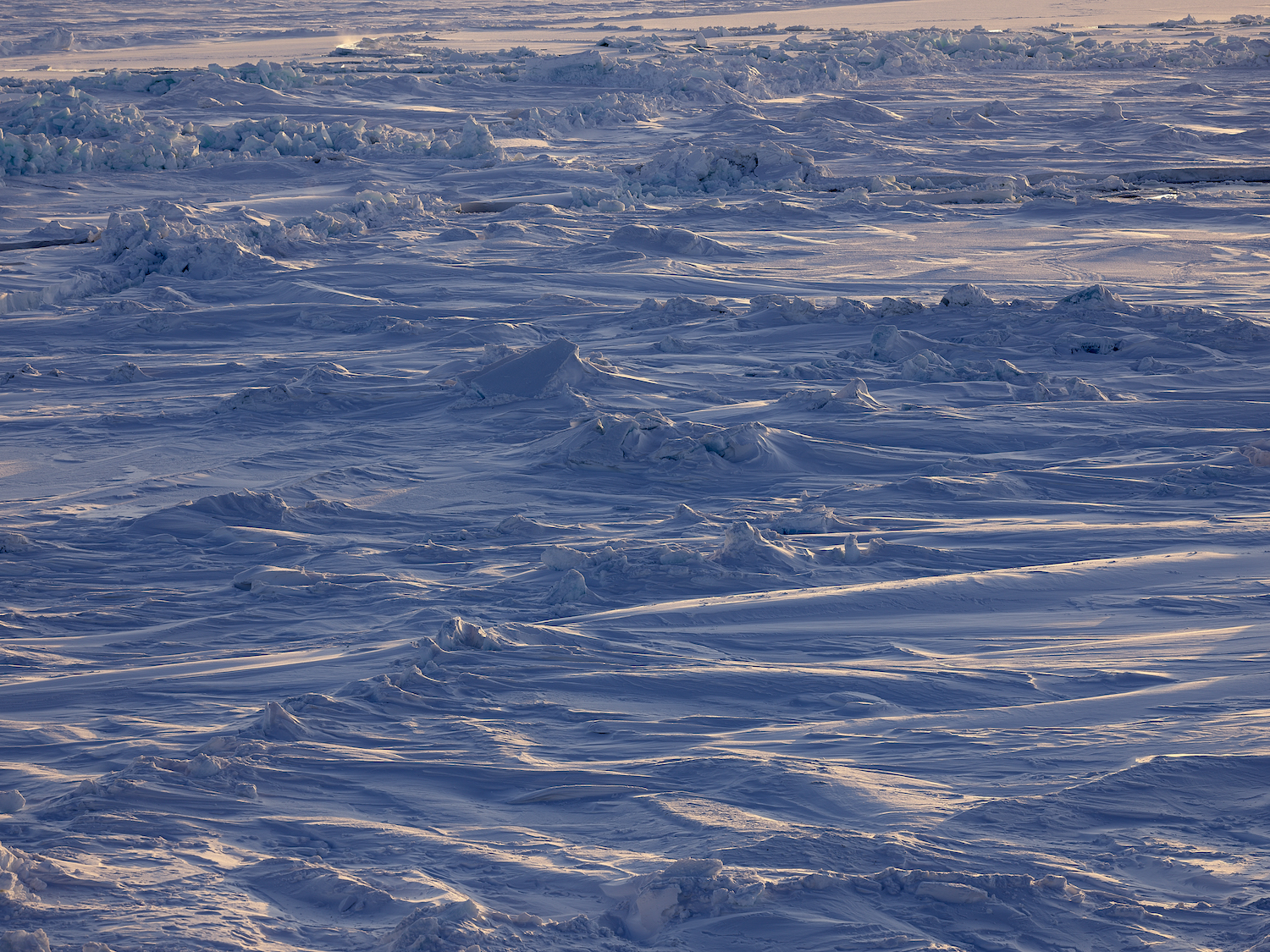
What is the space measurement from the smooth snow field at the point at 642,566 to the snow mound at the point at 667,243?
0.04m

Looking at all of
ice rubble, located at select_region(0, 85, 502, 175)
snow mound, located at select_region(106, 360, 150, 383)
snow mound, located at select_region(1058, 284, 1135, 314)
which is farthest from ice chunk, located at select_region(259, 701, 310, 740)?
ice rubble, located at select_region(0, 85, 502, 175)

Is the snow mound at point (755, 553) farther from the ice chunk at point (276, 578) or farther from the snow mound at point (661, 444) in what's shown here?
the ice chunk at point (276, 578)

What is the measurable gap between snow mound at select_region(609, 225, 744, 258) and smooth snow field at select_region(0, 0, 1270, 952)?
44 millimetres

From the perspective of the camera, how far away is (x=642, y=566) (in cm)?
435

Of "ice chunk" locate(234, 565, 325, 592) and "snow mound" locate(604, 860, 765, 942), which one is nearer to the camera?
"snow mound" locate(604, 860, 765, 942)

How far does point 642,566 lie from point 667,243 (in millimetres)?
5999

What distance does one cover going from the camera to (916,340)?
23.6 feet

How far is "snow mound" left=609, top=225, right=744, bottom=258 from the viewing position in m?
9.78

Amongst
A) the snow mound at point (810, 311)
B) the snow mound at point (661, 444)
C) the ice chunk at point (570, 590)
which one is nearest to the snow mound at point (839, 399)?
the snow mound at point (661, 444)

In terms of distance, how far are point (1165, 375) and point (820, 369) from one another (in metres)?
1.76

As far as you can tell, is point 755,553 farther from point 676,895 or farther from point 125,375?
point 125,375

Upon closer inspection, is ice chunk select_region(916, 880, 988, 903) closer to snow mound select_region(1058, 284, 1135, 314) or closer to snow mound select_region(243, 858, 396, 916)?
snow mound select_region(243, 858, 396, 916)

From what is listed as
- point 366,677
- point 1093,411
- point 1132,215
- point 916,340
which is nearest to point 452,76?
point 1132,215

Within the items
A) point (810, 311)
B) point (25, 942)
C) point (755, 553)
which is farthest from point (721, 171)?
point (25, 942)
